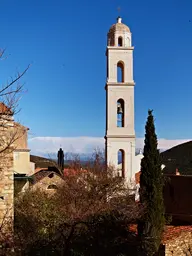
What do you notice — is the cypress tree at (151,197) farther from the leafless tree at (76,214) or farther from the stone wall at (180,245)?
the leafless tree at (76,214)

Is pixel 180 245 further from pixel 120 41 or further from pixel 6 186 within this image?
pixel 120 41

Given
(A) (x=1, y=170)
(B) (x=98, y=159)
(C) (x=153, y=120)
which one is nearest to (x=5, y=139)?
(A) (x=1, y=170)

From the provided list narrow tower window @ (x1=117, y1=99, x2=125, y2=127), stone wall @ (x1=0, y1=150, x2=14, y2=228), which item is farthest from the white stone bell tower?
stone wall @ (x1=0, y1=150, x2=14, y2=228)

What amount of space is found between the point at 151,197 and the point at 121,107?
404 inches

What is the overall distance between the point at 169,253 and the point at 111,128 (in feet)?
35.4

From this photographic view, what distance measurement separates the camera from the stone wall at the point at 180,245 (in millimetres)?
11703

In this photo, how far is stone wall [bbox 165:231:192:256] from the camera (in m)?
11.7

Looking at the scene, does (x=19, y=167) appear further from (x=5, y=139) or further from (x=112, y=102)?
(x=5, y=139)

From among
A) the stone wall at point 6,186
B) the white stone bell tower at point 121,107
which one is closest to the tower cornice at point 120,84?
the white stone bell tower at point 121,107

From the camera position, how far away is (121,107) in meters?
22.2

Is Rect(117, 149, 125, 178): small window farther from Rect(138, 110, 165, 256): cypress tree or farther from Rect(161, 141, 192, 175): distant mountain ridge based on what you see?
Rect(161, 141, 192, 175): distant mountain ridge

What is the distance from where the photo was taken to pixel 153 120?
1361cm

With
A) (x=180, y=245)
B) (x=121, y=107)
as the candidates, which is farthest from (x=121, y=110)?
(x=180, y=245)

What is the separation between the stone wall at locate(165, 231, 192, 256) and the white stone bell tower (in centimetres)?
890
